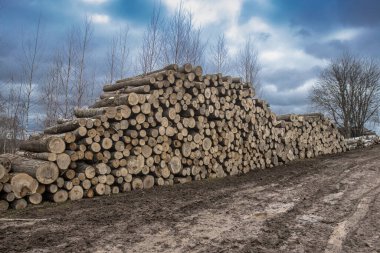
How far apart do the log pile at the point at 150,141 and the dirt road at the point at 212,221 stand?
0.51 meters

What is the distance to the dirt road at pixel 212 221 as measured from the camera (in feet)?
14.6

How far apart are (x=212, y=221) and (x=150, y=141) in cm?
379

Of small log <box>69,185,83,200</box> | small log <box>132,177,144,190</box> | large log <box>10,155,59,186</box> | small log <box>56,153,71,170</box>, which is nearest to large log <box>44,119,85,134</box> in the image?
small log <box>56,153,71,170</box>

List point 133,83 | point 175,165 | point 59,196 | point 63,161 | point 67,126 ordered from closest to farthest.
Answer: point 59,196, point 63,161, point 67,126, point 175,165, point 133,83

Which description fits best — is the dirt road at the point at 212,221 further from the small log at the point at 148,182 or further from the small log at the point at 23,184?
the small log at the point at 23,184

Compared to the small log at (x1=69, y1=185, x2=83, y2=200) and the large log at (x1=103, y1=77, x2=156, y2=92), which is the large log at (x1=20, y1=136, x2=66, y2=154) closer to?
the small log at (x1=69, y1=185, x2=83, y2=200)

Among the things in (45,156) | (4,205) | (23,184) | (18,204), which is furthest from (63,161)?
(4,205)

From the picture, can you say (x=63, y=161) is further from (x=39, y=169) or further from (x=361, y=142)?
(x=361, y=142)

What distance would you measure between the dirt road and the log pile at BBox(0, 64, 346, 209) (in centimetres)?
51

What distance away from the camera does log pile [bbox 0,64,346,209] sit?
7355 millimetres

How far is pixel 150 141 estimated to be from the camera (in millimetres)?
8836

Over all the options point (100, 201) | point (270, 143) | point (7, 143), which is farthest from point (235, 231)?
point (7, 143)

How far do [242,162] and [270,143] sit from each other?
170 cm

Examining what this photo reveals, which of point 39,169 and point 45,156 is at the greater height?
point 45,156
